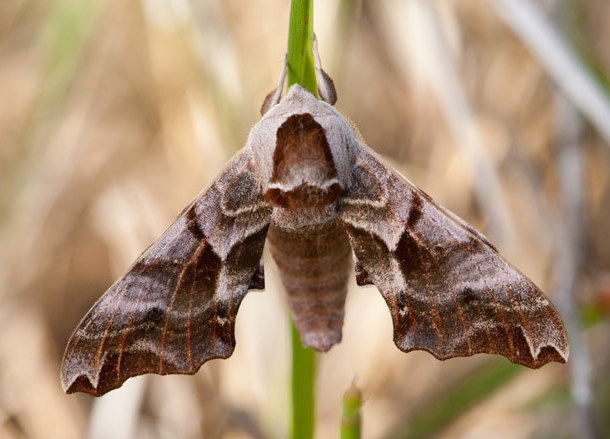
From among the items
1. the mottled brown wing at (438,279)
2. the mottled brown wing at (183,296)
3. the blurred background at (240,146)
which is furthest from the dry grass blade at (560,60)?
the mottled brown wing at (183,296)

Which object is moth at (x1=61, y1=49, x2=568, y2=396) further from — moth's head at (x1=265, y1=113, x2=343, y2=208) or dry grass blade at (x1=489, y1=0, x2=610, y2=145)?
dry grass blade at (x1=489, y1=0, x2=610, y2=145)

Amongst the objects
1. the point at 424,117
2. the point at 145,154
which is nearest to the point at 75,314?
the point at 145,154

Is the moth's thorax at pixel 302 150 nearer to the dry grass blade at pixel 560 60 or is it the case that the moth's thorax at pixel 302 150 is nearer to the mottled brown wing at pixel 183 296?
the mottled brown wing at pixel 183 296

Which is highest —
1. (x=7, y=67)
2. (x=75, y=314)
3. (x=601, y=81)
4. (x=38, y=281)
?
(x=7, y=67)

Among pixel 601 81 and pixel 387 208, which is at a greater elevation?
pixel 601 81

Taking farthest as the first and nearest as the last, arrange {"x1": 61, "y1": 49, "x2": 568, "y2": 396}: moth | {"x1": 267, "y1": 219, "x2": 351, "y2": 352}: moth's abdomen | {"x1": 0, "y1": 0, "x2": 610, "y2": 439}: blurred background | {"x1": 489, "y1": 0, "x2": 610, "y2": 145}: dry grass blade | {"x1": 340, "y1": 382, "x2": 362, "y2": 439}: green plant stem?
{"x1": 0, "y1": 0, "x2": 610, "y2": 439}: blurred background → {"x1": 489, "y1": 0, "x2": 610, "y2": 145}: dry grass blade → {"x1": 267, "y1": 219, "x2": 351, "y2": 352}: moth's abdomen → {"x1": 61, "y1": 49, "x2": 568, "y2": 396}: moth → {"x1": 340, "y1": 382, "x2": 362, "y2": 439}: green plant stem

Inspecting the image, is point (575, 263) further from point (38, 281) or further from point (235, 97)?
point (38, 281)

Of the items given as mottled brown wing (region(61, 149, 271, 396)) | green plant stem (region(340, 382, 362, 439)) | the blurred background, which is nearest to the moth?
mottled brown wing (region(61, 149, 271, 396))
